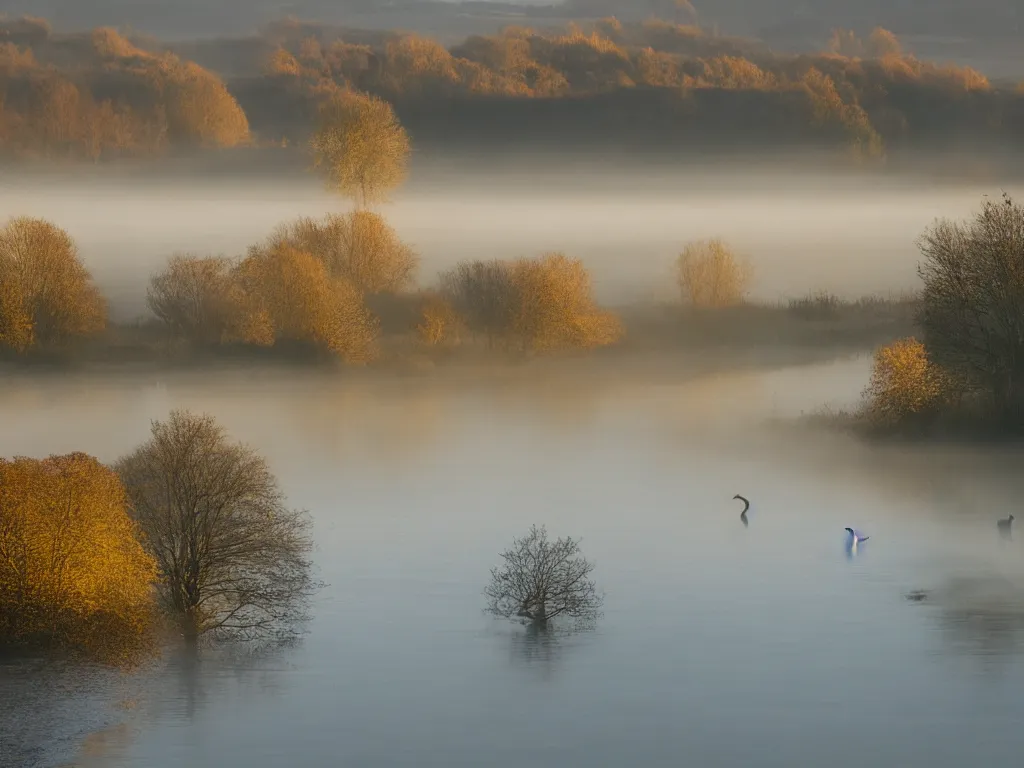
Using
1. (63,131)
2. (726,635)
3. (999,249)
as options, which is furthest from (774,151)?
(726,635)

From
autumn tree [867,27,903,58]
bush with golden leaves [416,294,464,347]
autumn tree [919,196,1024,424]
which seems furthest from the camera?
autumn tree [867,27,903,58]

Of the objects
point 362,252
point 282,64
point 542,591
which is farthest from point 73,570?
point 282,64

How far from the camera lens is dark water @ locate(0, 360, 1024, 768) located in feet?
85.5

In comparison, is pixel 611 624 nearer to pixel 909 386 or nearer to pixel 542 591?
pixel 542 591

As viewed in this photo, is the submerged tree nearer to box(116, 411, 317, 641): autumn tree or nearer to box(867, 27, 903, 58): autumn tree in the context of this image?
box(116, 411, 317, 641): autumn tree

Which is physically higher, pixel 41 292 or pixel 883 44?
pixel 883 44

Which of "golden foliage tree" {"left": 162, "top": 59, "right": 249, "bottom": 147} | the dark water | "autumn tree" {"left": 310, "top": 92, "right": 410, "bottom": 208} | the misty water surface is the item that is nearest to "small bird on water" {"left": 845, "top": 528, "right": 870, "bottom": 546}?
the dark water

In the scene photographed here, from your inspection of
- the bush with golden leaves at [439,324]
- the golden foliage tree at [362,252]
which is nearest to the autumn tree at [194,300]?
the golden foliage tree at [362,252]

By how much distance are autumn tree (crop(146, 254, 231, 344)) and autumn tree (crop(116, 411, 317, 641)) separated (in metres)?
34.0

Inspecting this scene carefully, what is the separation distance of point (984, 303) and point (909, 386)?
3845 millimetres

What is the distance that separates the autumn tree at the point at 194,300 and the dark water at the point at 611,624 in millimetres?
8024

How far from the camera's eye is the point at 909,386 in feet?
163

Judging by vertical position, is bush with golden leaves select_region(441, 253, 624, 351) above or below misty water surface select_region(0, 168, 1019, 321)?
below

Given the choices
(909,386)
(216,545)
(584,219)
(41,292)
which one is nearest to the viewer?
(216,545)
